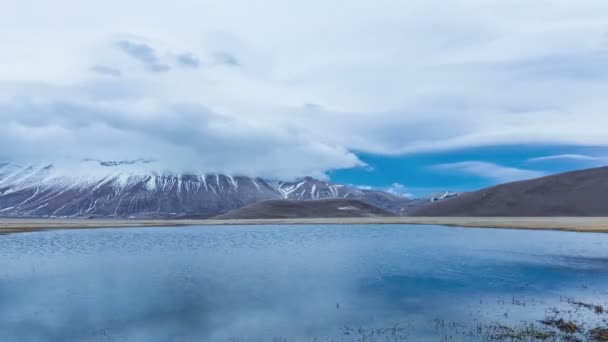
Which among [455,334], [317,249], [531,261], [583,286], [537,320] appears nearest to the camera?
[455,334]

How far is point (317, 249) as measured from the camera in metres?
60.9

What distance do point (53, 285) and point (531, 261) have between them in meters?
42.3

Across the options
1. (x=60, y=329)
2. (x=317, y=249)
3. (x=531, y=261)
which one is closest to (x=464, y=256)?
(x=531, y=261)

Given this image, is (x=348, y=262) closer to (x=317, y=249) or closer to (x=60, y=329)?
(x=317, y=249)

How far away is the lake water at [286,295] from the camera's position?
73.8 feet

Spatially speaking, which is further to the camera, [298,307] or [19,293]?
[19,293]

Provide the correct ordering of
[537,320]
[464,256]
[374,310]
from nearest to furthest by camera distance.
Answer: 1. [537,320]
2. [374,310]
3. [464,256]

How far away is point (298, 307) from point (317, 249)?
112 feet

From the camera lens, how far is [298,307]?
26875 millimetres

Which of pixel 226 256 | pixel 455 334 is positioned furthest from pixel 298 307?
pixel 226 256

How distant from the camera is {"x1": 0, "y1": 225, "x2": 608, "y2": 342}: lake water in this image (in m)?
22.5

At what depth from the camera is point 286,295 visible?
98.6 ft

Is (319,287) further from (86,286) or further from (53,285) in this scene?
(53,285)

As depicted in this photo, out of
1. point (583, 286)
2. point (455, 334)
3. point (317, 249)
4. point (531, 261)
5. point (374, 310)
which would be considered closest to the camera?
point (455, 334)
